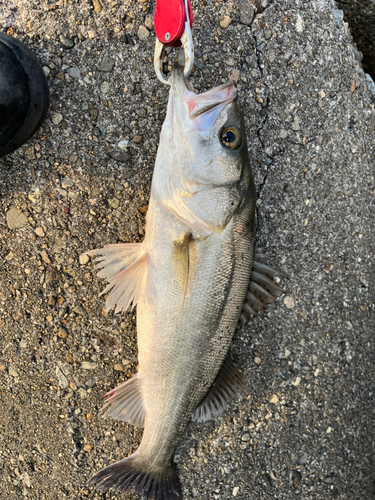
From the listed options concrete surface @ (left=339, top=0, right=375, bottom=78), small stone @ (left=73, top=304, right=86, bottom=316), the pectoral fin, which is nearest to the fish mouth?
the pectoral fin

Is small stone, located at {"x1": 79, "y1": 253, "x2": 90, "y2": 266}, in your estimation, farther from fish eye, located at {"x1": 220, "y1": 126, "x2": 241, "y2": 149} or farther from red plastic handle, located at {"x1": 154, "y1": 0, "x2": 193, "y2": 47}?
red plastic handle, located at {"x1": 154, "y1": 0, "x2": 193, "y2": 47}

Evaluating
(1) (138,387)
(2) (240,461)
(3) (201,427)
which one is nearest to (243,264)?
(1) (138,387)

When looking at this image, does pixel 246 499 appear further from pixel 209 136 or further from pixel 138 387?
pixel 209 136

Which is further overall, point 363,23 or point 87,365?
point 363,23

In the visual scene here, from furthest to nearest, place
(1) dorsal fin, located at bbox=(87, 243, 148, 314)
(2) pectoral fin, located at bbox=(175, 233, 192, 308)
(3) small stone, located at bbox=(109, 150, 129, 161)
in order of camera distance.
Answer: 1. (3) small stone, located at bbox=(109, 150, 129, 161)
2. (1) dorsal fin, located at bbox=(87, 243, 148, 314)
3. (2) pectoral fin, located at bbox=(175, 233, 192, 308)

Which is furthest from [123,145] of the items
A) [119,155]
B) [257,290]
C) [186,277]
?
[257,290]

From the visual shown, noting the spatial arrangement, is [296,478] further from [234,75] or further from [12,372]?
[234,75]
